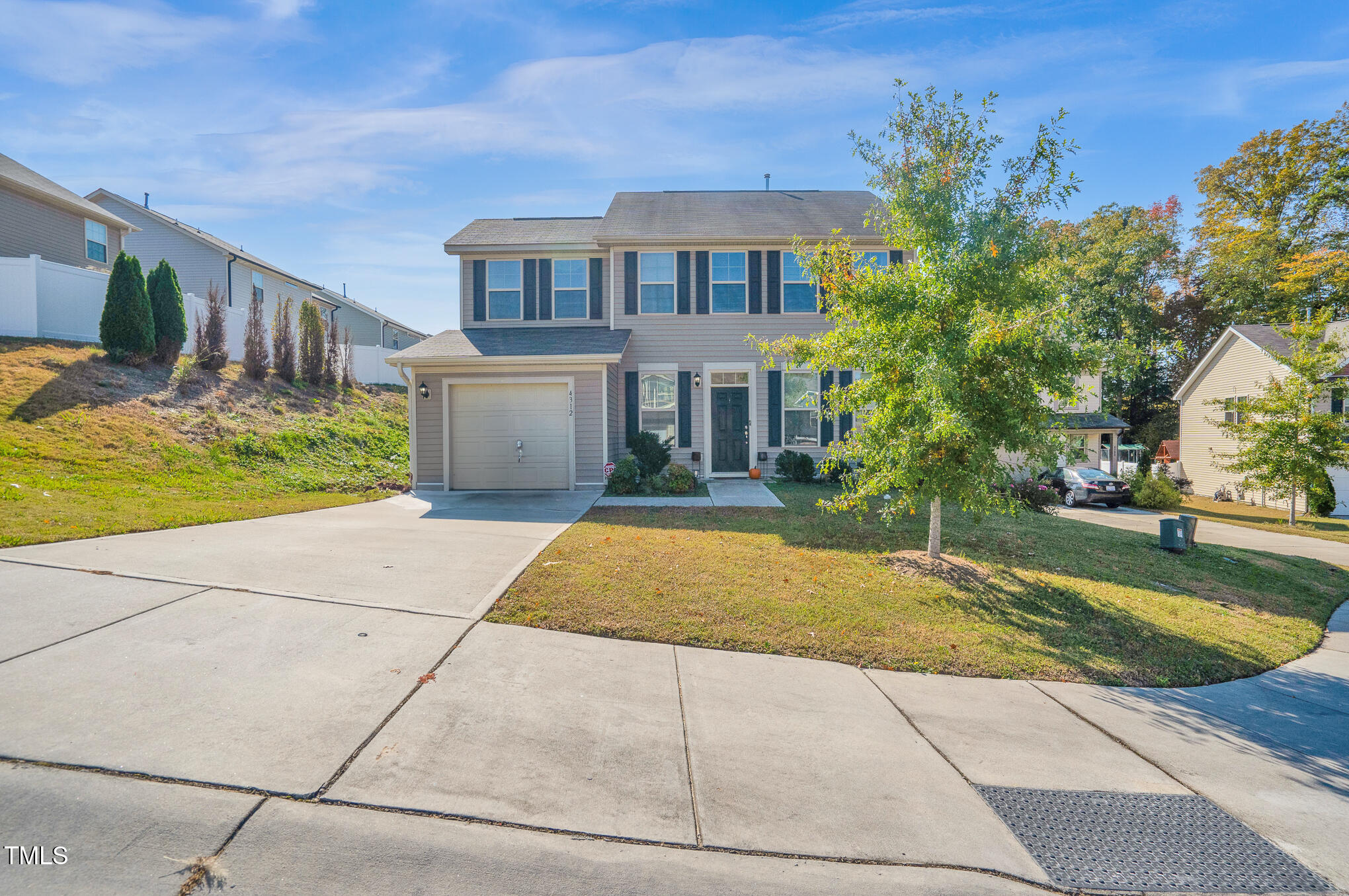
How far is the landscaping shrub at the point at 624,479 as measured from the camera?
1209 cm

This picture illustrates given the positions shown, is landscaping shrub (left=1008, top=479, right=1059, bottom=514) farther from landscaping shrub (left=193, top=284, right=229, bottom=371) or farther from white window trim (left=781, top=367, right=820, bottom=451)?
landscaping shrub (left=193, top=284, right=229, bottom=371)

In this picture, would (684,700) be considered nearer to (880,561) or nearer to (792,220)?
(880,561)

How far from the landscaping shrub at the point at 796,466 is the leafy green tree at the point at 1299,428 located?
1062 centimetres

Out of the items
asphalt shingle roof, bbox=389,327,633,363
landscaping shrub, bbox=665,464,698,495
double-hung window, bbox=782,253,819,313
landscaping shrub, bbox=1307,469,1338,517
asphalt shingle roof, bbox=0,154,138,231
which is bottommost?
landscaping shrub, bbox=1307,469,1338,517

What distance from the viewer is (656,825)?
8.71ft

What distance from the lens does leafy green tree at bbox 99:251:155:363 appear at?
13406 millimetres

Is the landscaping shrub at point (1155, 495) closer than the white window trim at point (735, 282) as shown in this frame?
No

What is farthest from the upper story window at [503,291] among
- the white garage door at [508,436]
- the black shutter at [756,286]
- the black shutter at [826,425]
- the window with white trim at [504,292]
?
the black shutter at [826,425]

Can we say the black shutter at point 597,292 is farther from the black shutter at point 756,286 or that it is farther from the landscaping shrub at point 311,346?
the landscaping shrub at point 311,346

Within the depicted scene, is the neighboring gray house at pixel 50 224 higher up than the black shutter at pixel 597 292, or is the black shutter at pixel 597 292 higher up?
the neighboring gray house at pixel 50 224

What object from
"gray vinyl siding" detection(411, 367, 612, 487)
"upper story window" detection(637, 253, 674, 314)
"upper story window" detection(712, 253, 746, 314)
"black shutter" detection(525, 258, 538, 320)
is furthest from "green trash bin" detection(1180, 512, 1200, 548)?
"black shutter" detection(525, 258, 538, 320)

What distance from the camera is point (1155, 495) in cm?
1830

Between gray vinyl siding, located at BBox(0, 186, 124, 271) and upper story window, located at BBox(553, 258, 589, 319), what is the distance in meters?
14.4

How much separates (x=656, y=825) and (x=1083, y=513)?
685 inches
